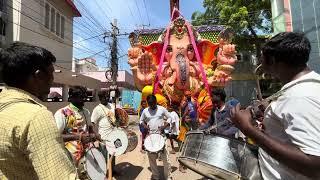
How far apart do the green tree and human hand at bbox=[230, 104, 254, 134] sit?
67.8ft

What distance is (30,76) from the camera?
5.78 feet

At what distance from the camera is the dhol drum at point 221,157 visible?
230 centimetres

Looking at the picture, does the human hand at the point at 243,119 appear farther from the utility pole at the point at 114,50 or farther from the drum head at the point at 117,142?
the utility pole at the point at 114,50

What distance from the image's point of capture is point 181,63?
9.90m

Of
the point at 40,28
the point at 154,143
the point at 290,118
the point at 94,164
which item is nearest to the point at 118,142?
the point at 154,143

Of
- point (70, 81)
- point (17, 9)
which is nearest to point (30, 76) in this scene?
point (70, 81)

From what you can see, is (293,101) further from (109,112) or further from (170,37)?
(170,37)

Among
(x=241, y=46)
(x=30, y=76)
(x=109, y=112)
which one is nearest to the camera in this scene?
(x=30, y=76)

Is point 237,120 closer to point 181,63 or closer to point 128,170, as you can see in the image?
point 128,170

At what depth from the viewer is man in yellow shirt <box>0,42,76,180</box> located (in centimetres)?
151

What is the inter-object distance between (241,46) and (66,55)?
40.4 ft

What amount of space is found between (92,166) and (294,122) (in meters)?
3.87

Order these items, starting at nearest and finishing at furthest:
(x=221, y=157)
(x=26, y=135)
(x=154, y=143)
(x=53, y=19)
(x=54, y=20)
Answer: (x=26, y=135)
(x=221, y=157)
(x=154, y=143)
(x=53, y=19)
(x=54, y=20)

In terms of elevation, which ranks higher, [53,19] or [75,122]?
[53,19]
